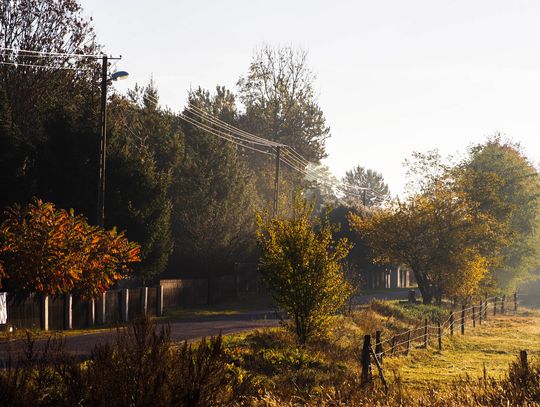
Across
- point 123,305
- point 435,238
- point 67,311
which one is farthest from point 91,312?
point 435,238

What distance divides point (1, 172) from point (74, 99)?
12.4 metres

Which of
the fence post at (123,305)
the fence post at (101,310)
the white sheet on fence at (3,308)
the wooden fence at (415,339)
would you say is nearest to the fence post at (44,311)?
the white sheet on fence at (3,308)

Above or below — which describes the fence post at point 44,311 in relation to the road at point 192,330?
above

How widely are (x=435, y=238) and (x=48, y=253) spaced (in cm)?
2947

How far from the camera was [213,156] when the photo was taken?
5684 centimetres

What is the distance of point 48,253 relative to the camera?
29.2 m

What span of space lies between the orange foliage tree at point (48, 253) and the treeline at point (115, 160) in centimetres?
740

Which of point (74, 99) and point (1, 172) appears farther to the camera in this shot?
point (74, 99)

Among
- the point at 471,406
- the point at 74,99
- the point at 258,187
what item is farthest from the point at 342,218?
the point at 471,406

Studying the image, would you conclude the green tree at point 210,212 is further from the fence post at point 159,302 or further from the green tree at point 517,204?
the green tree at point 517,204

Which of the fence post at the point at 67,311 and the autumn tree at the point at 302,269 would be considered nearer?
the autumn tree at the point at 302,269

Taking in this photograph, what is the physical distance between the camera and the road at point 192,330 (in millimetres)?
25484

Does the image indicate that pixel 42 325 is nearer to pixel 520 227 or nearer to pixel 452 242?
pixel 452 242

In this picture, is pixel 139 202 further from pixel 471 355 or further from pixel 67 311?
pixel 471 355
